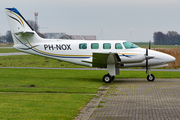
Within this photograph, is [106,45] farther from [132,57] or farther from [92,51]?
[132,57]

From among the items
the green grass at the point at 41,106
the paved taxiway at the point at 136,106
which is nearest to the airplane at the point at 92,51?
the paved taxiway at the point at 136,106

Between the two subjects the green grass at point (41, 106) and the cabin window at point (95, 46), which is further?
the cabin window at point (95, 46)

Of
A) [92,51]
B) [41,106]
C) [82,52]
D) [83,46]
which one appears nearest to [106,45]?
[92,51]

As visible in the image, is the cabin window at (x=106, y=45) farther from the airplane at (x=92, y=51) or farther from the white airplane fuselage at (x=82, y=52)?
the white airplane fuselage at (x=82, y=52)

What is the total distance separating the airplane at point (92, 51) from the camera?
1888 cm

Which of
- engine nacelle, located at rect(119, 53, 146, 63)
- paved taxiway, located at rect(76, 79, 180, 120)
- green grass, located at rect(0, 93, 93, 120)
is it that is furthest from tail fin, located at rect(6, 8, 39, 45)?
paved taxiway, located at rect(76, 79, 180, 120)

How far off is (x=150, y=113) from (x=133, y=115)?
77 centimetres

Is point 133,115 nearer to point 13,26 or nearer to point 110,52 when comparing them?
point 110,52

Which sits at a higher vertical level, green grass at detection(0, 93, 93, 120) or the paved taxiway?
green grass at detection(0, 93, 93, 120)

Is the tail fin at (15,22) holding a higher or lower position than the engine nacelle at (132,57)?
higher

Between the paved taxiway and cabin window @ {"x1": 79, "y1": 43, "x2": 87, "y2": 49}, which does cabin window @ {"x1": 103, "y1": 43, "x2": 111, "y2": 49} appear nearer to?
cabin window @ {"x1": 79, "y1": 43, "x2": 87, "y2": 49}

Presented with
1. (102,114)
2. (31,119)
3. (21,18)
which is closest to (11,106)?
(31,119)

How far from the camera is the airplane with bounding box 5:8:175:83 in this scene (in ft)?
61.9

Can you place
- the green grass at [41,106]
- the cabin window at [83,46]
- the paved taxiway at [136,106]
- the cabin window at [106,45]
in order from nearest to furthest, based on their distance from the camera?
the green grass at [41,106] → the paved taxiway at [136,106] → the cabin window at [106,45] → the cabin window at [83,46]
